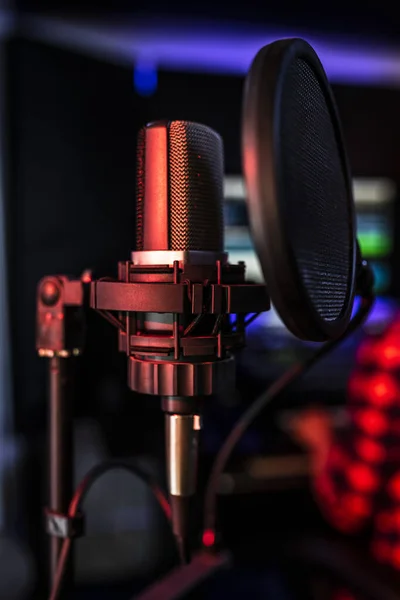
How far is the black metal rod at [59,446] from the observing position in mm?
575

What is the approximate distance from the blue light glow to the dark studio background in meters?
0.02

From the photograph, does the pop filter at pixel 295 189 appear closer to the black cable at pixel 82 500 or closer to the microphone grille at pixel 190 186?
the microphone grille at pixel 190 186

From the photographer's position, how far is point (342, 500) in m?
0.96

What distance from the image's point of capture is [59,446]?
0.59 meters

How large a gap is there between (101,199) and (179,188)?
1430 mm

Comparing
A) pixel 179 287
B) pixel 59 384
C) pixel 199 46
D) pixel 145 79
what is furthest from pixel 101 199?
pixel 179 287

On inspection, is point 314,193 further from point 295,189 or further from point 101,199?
point 101,199

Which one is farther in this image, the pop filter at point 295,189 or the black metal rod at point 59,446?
the black metal rod at point 59,446

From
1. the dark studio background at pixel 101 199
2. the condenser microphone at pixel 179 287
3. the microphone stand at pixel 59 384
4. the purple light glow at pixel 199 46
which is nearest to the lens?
the condenser microphone at pixel 179 287

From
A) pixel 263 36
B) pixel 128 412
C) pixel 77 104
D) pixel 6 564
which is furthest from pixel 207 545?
pixel 263 36

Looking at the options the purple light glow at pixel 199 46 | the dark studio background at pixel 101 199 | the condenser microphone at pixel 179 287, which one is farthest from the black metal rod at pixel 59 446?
the purple light glow at pixel 199 46

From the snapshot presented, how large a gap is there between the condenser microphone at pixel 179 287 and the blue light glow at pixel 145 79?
1.59m

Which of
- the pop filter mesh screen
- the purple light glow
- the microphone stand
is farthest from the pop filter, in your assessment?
the purple light glow

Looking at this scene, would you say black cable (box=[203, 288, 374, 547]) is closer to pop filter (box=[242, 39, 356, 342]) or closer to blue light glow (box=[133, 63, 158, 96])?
pop filter (box=[242, 39, 356, 342])
